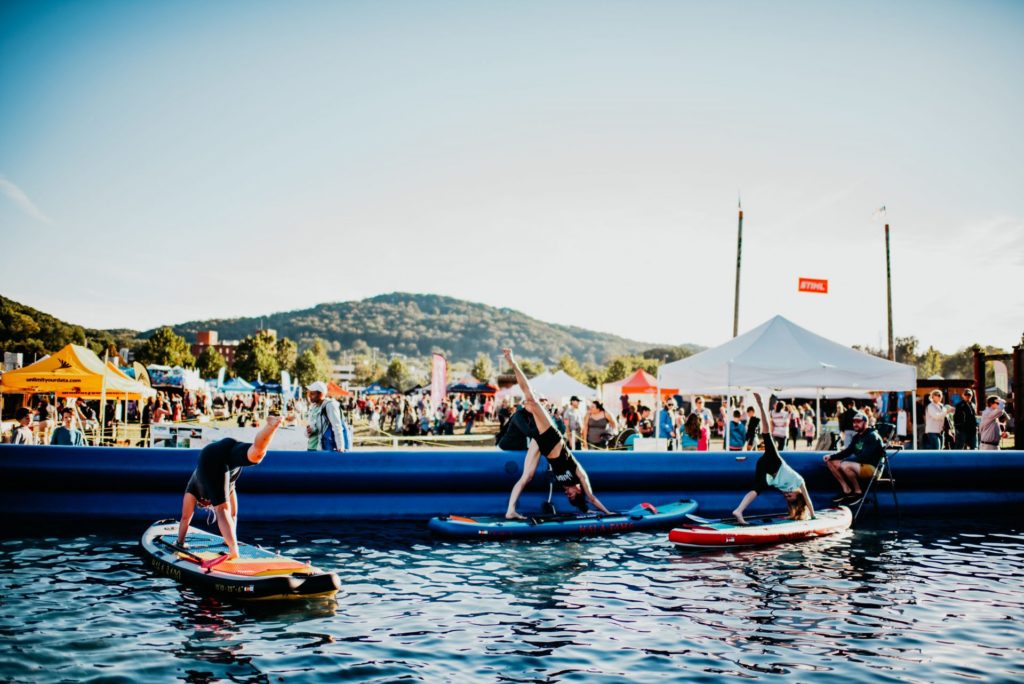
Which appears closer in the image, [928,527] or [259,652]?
[259,652]

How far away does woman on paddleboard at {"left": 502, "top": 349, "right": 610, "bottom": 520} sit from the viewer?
10.8m

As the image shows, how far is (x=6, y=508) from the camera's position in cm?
1123

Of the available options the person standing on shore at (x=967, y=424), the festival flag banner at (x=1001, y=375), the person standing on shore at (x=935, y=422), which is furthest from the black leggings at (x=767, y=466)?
the festival flag banner at (x=1001, y=375)

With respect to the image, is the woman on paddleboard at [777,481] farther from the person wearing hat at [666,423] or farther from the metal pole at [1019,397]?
the metal pole at [1019,397]

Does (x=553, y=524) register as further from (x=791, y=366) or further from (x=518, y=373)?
(x=791, y=366)

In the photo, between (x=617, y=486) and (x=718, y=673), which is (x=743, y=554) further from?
(x=718, y=673)

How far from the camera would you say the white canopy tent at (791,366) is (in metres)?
14.6

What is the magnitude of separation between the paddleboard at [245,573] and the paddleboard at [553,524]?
2.85m

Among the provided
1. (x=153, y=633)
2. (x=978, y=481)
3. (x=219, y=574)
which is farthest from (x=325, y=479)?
(x=978, y=481)

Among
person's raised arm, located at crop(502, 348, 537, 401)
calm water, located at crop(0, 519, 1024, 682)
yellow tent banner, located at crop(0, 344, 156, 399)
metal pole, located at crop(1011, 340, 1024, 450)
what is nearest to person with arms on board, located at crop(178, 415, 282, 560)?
calm water, located at crop(0, 519, 1024, 682)

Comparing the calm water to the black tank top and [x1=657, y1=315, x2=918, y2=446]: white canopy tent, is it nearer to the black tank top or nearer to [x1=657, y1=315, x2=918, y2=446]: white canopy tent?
the black tank top

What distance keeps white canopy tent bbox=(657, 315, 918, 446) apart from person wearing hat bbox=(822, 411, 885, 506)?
197cm

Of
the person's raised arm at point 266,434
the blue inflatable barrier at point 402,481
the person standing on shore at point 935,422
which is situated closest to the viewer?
the person's raised arm at point 266,434

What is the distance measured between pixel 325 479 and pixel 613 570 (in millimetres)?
4562
